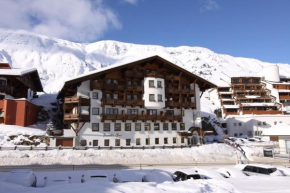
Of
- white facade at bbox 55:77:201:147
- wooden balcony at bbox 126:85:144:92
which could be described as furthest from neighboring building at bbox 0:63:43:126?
wooden balcony at bbox 126:85:144:92

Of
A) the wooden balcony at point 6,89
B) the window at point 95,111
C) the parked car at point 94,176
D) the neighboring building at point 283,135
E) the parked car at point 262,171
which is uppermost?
the wooden balcony at point 6,89

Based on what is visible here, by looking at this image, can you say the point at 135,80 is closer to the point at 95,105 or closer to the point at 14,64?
the point at 95,105

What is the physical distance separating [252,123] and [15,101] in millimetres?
55830

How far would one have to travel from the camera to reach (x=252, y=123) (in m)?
64.4

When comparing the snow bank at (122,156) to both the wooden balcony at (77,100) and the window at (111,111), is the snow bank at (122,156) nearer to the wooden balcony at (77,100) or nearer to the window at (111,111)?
the window at (111,111)

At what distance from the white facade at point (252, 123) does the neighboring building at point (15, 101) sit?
49.6m

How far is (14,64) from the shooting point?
148375 mm

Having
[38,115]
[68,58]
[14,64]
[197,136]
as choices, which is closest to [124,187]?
[197,136]

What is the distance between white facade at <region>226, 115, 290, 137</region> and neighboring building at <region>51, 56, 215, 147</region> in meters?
22.2

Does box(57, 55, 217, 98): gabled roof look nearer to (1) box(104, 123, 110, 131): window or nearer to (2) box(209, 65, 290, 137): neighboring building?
(1) box(104, 123, 110, 131): window

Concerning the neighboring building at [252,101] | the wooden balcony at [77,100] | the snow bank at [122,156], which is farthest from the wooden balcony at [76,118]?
the neighboring building at [252,101]

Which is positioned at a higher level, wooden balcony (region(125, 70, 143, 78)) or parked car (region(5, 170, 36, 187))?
wooden balcony (region(125, 70, 143, 78))

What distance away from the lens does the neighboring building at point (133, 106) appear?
40.6 meters

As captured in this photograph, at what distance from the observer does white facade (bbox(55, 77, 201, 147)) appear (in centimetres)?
4078
